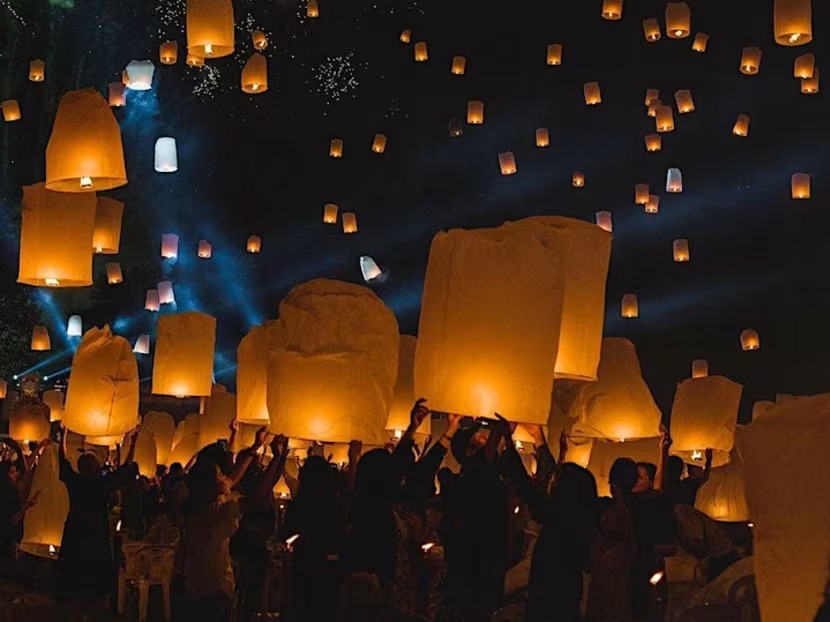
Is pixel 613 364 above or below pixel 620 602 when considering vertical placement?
above

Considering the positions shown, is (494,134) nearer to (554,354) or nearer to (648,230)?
(648,230)

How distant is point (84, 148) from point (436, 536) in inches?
98.4

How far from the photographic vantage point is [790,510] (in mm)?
2900

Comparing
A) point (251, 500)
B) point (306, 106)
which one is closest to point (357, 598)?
point (251, 500)

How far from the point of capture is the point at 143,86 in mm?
13133

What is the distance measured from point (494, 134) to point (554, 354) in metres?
17.1

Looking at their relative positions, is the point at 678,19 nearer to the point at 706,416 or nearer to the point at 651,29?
the point at 651,29

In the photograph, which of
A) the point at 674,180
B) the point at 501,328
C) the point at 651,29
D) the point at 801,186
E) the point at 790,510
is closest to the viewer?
the point at 790,510

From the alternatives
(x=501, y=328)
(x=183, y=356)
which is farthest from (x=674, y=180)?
(x=501, y=328)

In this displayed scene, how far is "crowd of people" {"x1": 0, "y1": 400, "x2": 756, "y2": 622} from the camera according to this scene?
5320 mm

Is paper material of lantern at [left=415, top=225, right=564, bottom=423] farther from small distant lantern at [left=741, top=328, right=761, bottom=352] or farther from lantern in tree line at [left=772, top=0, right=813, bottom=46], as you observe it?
small distant lantern at [left=741, top=328, right=761, bottom=352]

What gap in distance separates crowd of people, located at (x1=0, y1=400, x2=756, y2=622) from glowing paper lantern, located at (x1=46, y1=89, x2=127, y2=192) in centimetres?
143

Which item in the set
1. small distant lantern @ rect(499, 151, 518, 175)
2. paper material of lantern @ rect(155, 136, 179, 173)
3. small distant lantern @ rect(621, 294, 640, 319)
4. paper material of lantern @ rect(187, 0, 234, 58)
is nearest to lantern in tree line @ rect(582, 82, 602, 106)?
small distant lantern @ rect(499, 151, 518, 175)

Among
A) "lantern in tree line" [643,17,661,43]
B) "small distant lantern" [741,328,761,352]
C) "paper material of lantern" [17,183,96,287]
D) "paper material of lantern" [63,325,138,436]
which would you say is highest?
"lantern in tree line" [643,17,661,43]
